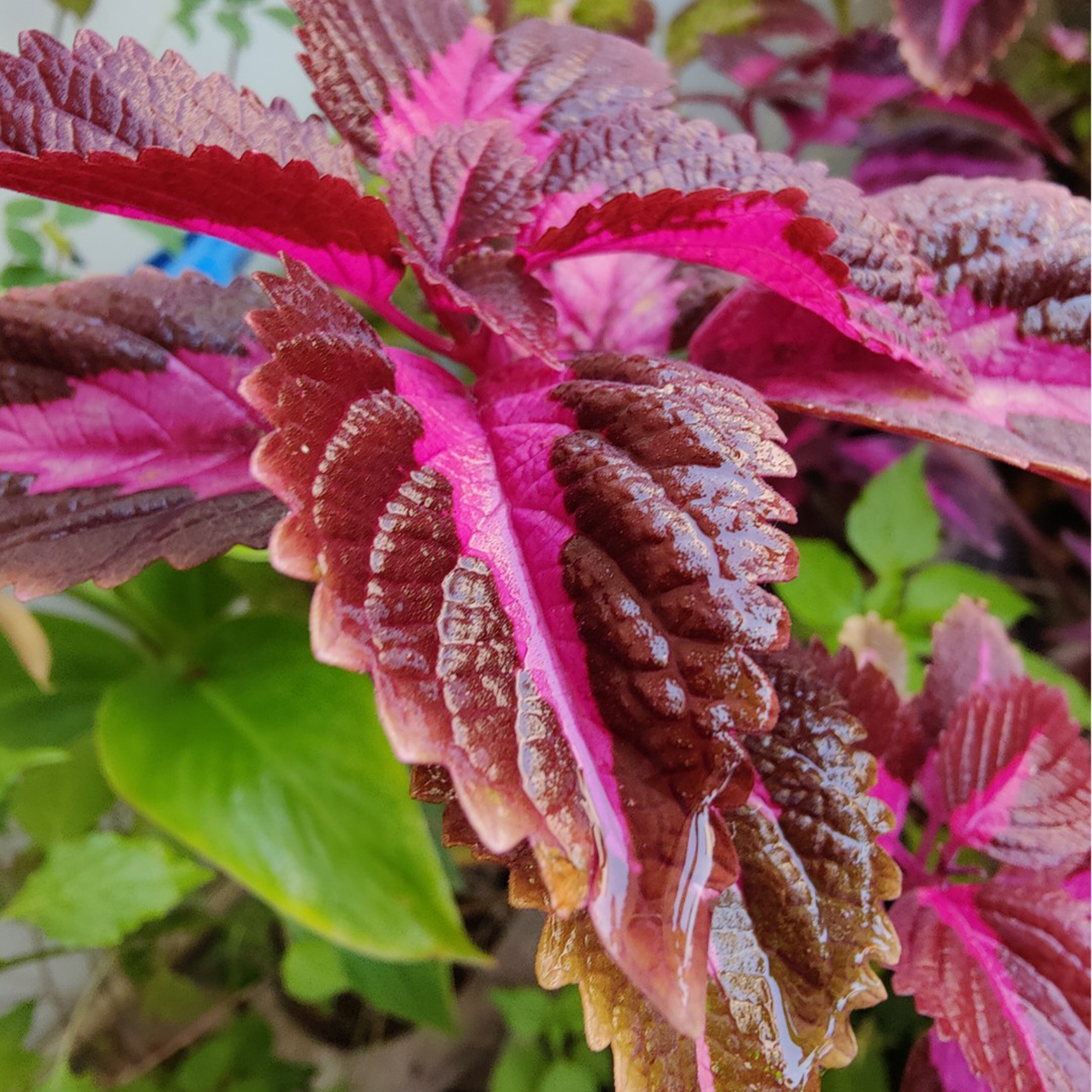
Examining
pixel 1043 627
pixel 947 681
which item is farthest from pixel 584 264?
pixel 1043 627

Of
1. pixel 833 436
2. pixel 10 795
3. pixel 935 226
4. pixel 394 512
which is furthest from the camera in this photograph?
pixel 833 436

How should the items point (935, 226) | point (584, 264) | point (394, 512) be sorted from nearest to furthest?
point (394, 512), point (935, 226), point (584, 264)

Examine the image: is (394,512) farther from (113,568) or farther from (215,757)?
(215,757)

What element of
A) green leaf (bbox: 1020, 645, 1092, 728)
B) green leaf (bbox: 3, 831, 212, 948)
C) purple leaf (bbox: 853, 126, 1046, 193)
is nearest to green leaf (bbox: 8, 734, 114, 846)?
green leaf (bbox: 3, 831, 212, 948)

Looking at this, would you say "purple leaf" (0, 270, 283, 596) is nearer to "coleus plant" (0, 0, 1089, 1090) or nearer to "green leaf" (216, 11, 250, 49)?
"coleus plant" (0, 0, 1089, 1090)

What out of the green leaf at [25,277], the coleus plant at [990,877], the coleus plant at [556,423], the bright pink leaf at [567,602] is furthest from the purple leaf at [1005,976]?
the green leaf at [25,277]
